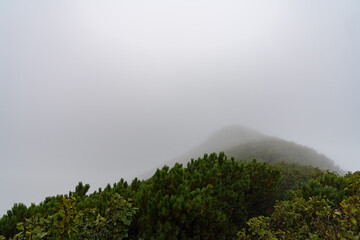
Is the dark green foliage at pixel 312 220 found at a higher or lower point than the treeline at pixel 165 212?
lower

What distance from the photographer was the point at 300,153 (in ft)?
106

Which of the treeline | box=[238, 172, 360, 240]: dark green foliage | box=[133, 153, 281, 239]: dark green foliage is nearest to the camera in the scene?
box=[238, 172, 360, 240]: dark green foliage

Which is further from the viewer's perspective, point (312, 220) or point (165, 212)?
point (312, 220)

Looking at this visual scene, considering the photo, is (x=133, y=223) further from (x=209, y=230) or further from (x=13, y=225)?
(x=13, y=225)

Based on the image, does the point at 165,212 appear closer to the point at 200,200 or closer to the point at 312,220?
the point at 200,200

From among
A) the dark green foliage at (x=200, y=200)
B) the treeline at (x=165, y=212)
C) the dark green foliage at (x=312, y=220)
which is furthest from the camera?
the dark green foliage at (x=200, y=200)

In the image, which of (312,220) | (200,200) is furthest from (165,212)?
(312,220)

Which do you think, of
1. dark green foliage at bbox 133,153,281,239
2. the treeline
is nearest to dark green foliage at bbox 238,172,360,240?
the treeline

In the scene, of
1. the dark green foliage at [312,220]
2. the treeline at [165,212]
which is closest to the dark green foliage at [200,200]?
the treeline at [165,212]

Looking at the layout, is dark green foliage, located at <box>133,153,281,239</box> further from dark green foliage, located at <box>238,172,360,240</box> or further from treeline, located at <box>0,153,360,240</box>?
dark green foliage, located at <box>238,172,360,240</box>

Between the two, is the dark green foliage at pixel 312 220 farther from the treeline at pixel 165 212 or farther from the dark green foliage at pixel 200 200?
the dark green foliage at pixel 200 200

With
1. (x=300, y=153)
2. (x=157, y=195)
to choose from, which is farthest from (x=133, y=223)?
(x=300, y=153)

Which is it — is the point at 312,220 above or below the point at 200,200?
below

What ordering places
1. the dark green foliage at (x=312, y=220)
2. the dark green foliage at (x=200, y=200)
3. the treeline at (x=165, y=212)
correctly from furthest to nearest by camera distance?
the dark green foliage at (x=200, y=200), the treeline at (x=165, y=212), the dark green foliage at (x=312, y=220)
